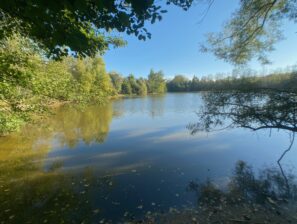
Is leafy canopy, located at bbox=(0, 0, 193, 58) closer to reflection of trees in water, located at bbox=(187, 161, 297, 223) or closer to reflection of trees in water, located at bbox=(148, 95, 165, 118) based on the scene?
reflection of trees in water, located at bbox=(187, 161, 297, 223)

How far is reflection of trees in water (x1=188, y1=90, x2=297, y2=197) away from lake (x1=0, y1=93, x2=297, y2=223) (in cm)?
70

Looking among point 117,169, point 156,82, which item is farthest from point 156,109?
point 156,82

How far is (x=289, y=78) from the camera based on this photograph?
19.4 feet

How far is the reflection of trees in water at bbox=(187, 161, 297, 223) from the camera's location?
4.50 metres

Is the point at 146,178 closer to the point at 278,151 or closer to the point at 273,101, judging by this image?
the point at 273,101

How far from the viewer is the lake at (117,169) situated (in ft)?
16.4

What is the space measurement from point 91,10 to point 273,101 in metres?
6.12

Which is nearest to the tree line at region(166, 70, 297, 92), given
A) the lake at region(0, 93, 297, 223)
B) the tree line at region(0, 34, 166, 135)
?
the lake at region(0, 93, 297, 223)

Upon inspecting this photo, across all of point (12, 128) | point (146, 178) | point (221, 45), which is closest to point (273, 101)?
point (221, 45)

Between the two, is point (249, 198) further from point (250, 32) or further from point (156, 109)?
point (156, 109)

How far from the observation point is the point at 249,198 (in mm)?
5273

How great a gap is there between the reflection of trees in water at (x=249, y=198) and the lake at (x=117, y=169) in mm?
249

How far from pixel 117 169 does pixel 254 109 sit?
5211 millimetres

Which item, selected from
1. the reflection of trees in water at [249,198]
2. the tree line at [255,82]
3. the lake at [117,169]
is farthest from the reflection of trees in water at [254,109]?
the lake at [117,169]
